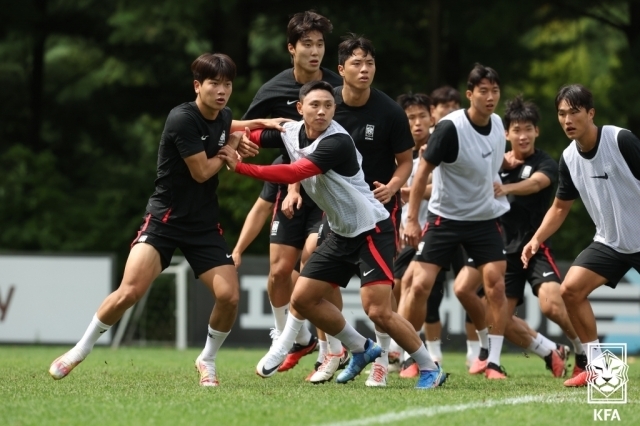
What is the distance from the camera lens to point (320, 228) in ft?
29.5

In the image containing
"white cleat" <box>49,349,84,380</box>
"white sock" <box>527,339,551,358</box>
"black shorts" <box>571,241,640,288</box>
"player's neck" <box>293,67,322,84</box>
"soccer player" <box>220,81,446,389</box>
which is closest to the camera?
"soccer player" <box>220,81,446,389</box>

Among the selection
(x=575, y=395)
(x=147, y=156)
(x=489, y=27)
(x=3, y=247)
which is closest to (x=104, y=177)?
(x=147, y=156)

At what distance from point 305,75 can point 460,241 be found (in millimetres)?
1950

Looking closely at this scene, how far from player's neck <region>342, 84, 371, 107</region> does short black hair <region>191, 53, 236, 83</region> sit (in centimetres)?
102

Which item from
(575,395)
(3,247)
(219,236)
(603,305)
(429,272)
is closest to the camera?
(575,395)

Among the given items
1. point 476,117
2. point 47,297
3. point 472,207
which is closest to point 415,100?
point 476,117

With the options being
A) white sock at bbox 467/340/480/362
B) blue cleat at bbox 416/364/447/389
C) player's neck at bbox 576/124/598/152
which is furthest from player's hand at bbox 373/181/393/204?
white sock at bbox 467/340/480/362

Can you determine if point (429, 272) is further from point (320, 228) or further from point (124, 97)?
point (124, 97)

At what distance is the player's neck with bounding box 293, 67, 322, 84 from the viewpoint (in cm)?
927

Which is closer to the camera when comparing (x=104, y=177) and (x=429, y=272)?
(x=429, y=272)

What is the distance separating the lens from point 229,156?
8062 mm

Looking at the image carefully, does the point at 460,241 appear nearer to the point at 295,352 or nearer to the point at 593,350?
the point at 593,350

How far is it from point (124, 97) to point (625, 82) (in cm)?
951

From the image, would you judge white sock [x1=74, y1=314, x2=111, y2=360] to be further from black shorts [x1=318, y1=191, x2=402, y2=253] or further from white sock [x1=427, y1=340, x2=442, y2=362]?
white sock [x1=427, y1=340, x2=442, y2=362]
